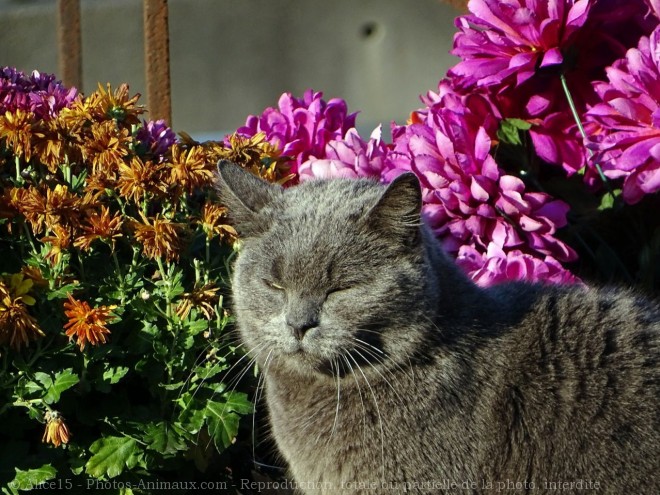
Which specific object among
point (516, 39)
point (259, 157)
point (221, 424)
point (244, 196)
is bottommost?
point (221, 424)

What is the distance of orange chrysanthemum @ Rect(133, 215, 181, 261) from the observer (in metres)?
2.23

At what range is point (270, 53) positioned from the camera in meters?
6.25

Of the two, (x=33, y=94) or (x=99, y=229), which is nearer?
(x=99, y=229)

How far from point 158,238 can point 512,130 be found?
3.90 feet

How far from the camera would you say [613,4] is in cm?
277

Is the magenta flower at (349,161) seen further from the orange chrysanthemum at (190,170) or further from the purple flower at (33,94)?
the purple flower at (33,94)

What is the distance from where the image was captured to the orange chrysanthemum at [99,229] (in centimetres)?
224

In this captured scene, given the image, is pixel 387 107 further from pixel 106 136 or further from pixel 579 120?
pixel 106 136

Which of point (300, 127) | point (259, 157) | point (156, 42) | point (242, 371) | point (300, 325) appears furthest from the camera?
A: point (156, 42)

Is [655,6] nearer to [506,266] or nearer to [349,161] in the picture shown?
[506,266]

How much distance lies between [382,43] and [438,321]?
4.25m

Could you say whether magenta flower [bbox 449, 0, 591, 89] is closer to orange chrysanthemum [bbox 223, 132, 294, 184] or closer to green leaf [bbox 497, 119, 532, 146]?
green leaf [bbox 497, 119, 532, 146]

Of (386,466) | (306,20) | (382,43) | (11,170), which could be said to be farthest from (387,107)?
(386,466)

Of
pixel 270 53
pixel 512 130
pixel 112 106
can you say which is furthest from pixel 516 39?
pixel 270 53
